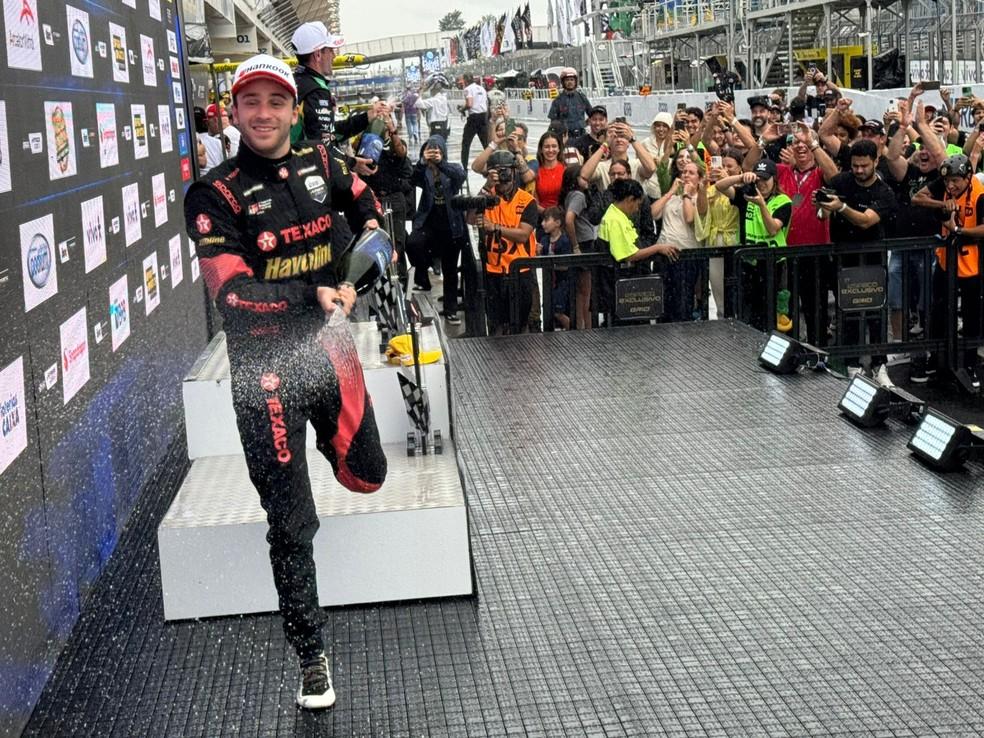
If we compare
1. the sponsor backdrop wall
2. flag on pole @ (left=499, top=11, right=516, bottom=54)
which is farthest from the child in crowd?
flag on pole @ (left=499, top=11, right=516, bottom=54)

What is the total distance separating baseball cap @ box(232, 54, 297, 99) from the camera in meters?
3.62

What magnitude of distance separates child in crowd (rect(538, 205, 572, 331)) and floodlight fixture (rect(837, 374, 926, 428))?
3.27 m

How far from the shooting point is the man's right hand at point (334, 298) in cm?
351

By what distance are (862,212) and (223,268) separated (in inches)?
263

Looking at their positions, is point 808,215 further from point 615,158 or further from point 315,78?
point 315,78

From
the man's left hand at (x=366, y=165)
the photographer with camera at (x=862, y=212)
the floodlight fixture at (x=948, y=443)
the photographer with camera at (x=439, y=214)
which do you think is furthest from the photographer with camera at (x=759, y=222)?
the floodlight fixture at (x=948, y=443)

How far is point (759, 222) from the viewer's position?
31.1ft

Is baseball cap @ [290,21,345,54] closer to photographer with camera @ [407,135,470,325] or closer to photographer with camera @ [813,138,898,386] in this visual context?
photographer with camera @ [813,138,898,386]

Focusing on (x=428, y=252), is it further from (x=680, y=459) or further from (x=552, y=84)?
(x=552, y=84)

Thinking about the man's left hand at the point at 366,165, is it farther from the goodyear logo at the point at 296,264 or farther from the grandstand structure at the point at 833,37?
the grandstand structure at the point at 833,37

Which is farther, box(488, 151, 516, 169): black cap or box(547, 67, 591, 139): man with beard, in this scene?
box(547, 67, 591, 139): man with beard

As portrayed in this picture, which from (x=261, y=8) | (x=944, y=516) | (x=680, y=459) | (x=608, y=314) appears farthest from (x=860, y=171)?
(x=261, y=8)

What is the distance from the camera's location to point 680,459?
20.6ft

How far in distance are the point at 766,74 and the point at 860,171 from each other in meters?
30.0
